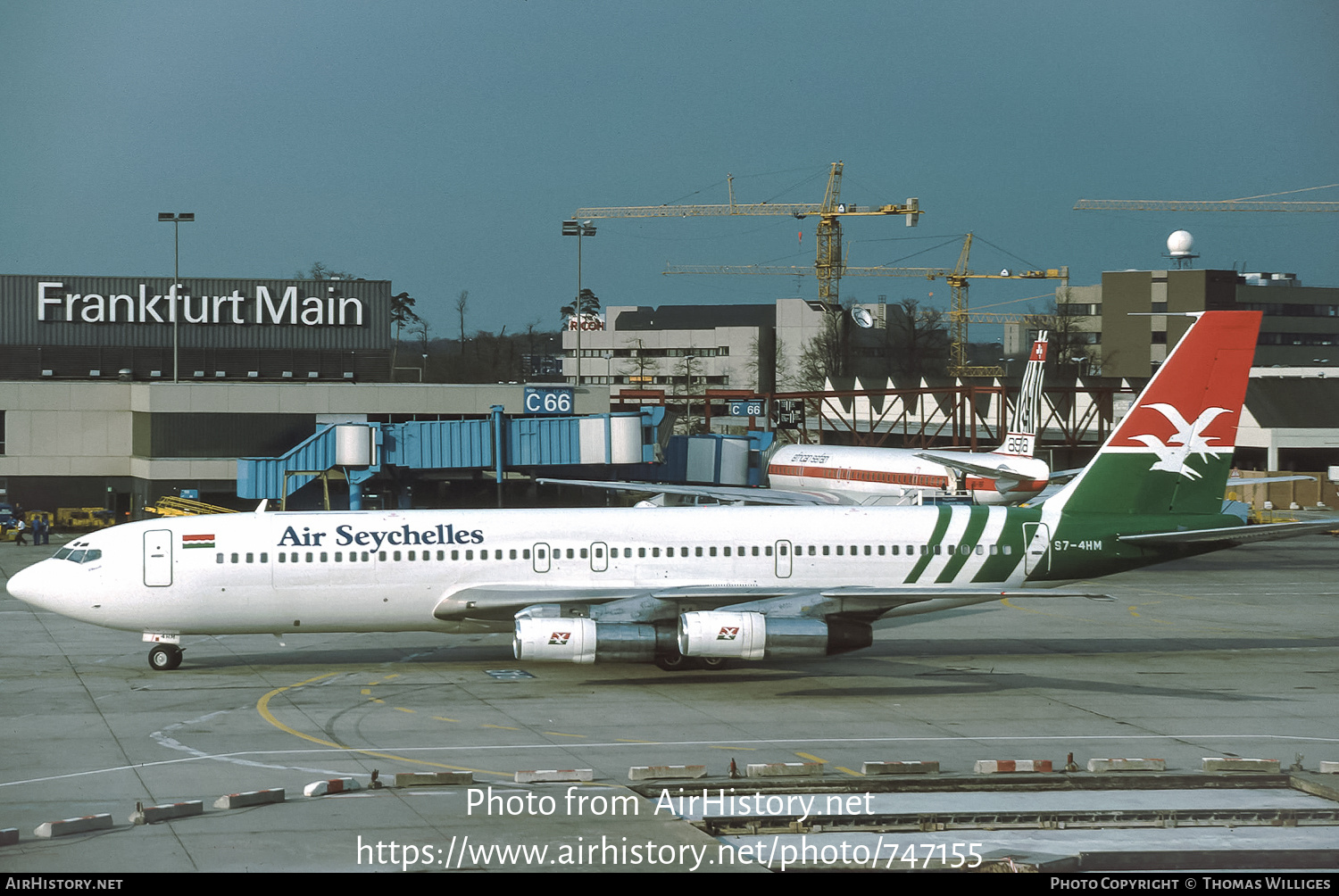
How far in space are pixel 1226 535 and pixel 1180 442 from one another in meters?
2.81

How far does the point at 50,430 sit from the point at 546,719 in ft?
167

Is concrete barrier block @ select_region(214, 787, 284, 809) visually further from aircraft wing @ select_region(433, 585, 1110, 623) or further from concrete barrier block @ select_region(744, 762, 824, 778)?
aircraft wing @ select_region(433, 585, 1110, 623)

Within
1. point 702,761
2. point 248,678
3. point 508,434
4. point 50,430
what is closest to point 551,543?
point 248,678

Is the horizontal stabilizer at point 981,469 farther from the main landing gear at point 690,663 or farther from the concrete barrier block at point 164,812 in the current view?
the concrete barrier block at point 164,812

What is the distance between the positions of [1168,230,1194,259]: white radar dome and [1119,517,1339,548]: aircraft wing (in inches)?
6285

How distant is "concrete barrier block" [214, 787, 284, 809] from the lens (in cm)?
1906

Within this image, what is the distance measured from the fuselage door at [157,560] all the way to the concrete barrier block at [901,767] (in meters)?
18.2

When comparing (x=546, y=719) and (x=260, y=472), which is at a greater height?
(x=260, y=472)

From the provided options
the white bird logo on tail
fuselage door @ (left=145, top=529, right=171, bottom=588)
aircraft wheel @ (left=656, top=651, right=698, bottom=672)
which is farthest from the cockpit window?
the white bird logo on tail

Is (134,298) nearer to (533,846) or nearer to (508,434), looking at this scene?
(508,434)

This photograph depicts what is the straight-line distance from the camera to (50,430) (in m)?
66.5

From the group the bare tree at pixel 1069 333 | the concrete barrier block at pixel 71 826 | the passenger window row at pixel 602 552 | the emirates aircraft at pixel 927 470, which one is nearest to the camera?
the concrete barrier block at pixel 71 826

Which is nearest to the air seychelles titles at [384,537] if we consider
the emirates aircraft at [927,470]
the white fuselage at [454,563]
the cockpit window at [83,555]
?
the white fuselage at [454,563]

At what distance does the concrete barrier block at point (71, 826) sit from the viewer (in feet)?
57.8
